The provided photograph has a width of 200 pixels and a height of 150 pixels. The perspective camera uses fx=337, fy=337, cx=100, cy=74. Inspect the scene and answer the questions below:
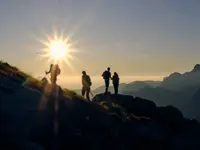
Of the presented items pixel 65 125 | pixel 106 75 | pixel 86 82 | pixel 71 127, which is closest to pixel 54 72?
pixel 86 82

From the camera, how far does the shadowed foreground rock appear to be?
2344 cm

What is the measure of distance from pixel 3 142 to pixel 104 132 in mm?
10350

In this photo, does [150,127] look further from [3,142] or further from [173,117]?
[3,142]

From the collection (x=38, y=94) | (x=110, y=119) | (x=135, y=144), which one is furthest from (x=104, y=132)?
(x=38, y=94)

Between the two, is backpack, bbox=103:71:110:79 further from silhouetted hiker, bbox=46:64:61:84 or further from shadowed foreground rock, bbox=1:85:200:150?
silhouetted hiker, bbox=46:64:61:84

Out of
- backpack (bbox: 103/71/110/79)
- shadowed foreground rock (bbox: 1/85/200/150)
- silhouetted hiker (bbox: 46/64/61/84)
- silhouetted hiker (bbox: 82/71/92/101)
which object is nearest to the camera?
shadowed foreground rock (bbox: 1/85/200/150)

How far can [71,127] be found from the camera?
26766mm

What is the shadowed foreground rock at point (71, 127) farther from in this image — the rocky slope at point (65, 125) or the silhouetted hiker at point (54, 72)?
the silhouetted hiker at point (54, 72)

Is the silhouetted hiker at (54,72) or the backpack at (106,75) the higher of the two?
the backpack at (106,75)

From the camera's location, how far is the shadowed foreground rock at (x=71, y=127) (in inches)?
923

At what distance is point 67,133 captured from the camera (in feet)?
84.6

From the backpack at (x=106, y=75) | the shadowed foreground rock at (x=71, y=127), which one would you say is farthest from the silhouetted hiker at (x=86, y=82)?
the shadowed foreground rock at (x=71, y=127)

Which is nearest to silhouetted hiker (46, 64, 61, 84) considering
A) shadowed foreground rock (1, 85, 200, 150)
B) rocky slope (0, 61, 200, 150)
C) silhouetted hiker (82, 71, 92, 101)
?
rocky slope (0, 61, 200, 150)

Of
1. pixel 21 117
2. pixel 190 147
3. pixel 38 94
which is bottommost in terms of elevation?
pixel 190 147
